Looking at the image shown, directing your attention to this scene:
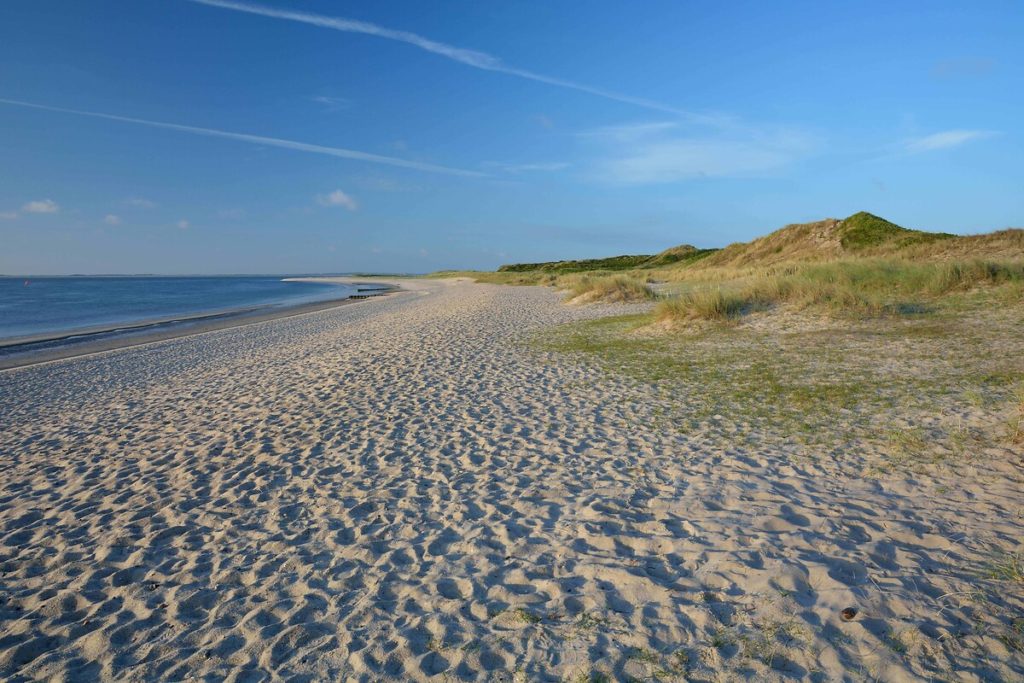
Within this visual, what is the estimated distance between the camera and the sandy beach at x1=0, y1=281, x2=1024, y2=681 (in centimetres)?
316

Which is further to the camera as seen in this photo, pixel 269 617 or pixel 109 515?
pixel 109 515

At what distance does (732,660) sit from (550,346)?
11.3 metres

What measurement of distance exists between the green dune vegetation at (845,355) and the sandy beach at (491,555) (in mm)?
808

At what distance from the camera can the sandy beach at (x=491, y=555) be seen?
3.16m

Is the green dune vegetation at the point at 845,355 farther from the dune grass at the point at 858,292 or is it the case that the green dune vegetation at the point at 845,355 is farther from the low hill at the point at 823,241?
the low hill at the point at 823,241

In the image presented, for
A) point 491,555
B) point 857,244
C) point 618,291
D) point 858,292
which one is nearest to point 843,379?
A: point 491,555

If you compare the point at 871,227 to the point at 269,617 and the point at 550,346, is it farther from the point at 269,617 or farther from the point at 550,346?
the point at 269,617

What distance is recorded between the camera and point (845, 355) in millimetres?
10594

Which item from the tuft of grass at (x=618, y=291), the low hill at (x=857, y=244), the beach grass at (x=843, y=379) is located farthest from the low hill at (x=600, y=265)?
A: the beach grass at (x=843, y=379)

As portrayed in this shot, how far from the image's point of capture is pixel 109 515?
17.5 ft

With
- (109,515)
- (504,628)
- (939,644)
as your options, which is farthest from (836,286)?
(109,515)

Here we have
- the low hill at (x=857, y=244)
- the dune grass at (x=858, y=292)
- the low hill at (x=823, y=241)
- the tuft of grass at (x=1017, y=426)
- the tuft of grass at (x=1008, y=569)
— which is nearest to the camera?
the tuft of grass at (x=1008, y=569)

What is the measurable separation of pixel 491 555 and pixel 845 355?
9.23 metres

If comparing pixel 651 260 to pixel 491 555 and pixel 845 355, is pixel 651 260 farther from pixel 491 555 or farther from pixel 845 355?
pixel 491 555
